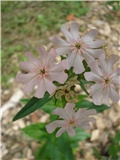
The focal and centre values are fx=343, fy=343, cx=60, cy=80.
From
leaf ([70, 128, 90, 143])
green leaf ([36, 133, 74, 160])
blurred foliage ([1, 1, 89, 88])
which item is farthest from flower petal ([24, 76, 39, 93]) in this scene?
blurred foliage ([1, 1, 89, 88])

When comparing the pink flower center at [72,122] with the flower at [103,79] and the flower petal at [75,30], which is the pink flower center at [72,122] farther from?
the flower petal at [75,30]

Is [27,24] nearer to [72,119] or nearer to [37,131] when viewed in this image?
[37,131]

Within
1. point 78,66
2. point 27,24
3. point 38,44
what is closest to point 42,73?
point 78,66

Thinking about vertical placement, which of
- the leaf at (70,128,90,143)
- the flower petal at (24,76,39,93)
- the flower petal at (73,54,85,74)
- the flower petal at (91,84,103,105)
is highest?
the flower petal at (73,54,85,74)

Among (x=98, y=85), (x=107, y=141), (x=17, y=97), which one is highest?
(x=98, y=85)

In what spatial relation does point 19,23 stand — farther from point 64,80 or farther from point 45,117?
point 64,80

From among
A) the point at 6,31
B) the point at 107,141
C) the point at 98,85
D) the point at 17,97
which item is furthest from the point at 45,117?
the point at 98,85

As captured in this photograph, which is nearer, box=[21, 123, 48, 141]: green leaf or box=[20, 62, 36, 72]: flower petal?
box=[20, 62, 36, 72]: flower petal

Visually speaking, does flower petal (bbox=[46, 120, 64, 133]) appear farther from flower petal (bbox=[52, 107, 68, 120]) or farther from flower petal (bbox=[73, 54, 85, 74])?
flower petal (bbox=[73, 54, 85, 74])
